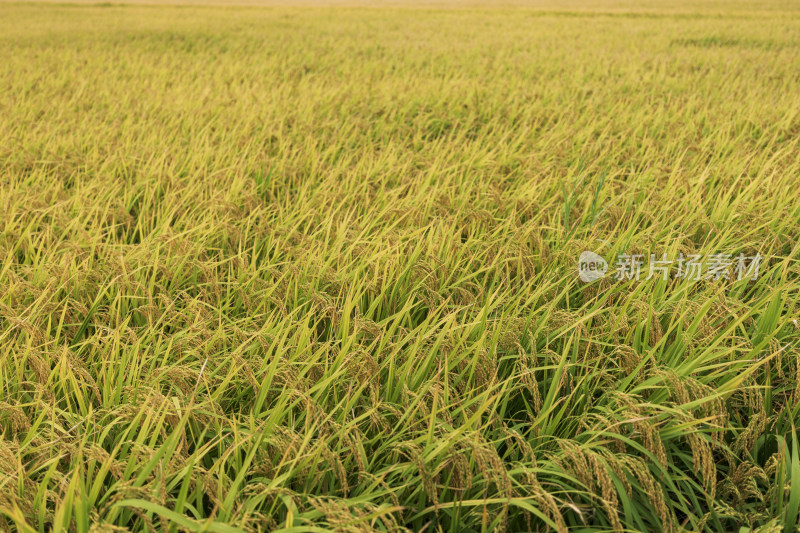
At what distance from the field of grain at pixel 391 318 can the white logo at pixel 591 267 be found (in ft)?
0.14

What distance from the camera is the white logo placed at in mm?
1931

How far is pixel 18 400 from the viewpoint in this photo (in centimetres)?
139

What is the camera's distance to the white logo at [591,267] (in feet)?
6.34

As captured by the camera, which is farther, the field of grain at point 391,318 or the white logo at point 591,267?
the white logo at point 591,267

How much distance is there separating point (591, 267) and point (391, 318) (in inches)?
31.6

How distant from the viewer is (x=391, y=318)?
1637 millimetres

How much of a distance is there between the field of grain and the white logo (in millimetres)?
44

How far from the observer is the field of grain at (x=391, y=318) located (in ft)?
3.81

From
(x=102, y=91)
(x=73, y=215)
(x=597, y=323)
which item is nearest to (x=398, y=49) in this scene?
(x=102, y=91)

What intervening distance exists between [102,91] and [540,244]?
479 cm

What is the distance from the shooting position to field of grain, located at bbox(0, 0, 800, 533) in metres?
1.16

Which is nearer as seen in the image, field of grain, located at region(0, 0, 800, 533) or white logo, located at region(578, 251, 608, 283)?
field of grain, located at region(0, 0, 800, 533)

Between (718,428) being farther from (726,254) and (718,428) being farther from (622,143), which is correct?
(622,143)

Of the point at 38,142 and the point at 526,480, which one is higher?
the point at 38,142
